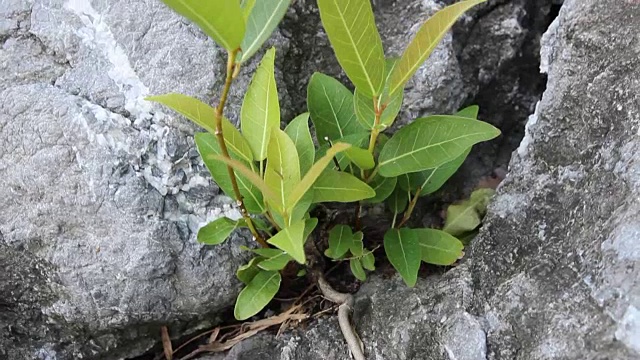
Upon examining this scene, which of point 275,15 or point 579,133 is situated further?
point 579,133

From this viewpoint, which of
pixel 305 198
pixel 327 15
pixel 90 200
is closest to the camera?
pixel 327 15

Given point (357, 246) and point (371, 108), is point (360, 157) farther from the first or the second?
point (357, 246)

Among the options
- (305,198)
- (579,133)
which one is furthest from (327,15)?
(579,133)

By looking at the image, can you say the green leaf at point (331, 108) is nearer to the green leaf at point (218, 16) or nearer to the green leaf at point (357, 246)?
the green leaf at point (357, 246)

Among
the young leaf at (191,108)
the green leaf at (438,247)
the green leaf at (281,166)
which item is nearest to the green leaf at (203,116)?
the young leaf at (191,108)

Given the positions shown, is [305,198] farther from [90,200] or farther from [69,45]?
[69,45]

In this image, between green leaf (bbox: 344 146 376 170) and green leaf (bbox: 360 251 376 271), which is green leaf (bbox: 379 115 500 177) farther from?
green leaf (bbox: 360 251 376 271)

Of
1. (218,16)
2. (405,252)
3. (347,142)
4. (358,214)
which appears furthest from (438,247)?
(218,16)
